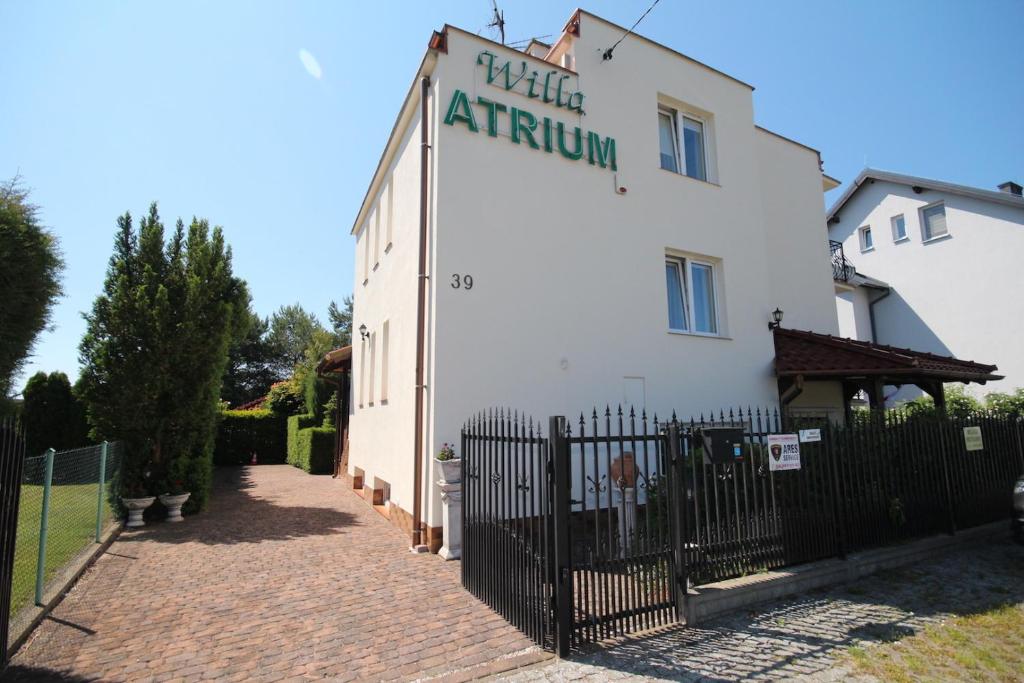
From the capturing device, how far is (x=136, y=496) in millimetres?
9172

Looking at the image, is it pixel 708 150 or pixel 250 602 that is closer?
pixel 250 602

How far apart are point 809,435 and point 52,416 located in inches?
845

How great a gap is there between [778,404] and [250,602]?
371 inches

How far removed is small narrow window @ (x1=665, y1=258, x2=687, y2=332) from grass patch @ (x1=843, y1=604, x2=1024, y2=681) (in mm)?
5626

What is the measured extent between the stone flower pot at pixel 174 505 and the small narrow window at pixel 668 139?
10.9 metres

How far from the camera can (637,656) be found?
4.07 metres

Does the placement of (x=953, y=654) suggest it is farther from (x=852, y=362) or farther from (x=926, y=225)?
(x=926, y=225)

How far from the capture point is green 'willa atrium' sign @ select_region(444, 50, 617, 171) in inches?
310

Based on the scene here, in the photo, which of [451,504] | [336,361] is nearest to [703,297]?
[451,504]

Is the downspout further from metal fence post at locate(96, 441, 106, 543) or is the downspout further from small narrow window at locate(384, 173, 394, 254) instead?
metal fence post at locate(96, 441, 106, 543)

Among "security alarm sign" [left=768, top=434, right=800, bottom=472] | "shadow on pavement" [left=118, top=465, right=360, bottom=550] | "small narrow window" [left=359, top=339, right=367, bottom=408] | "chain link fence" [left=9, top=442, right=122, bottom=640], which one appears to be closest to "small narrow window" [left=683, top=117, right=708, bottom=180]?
"security alarm sign" [left=768, top=434, right=800, bottom=472]

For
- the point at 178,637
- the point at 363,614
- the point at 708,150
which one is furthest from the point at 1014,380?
the point at 178,637

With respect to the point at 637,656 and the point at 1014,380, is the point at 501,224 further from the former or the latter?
the point at 1014,380

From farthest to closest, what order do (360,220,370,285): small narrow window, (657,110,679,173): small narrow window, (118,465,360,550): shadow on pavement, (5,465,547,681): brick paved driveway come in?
1. (360,220,370,285): small narrow window
2. (657,110,679,173): small narrow window
3. (118,465,360,550): shadow on pavement
4. (5,465,547,681): brick paved driveway
